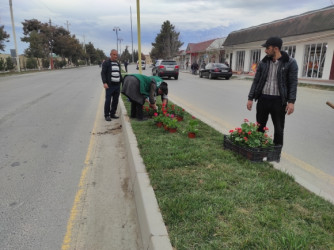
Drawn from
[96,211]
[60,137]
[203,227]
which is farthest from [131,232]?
[60,137]

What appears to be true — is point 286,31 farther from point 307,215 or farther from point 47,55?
point 47,55

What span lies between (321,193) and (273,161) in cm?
108

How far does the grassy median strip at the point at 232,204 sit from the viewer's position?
2.33 metres

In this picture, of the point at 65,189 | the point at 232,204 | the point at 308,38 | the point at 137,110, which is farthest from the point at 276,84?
the point at 308,38

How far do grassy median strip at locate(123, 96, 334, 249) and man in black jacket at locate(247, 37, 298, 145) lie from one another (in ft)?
2.77

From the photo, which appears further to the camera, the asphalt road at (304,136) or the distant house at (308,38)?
the distant house at (308,38)

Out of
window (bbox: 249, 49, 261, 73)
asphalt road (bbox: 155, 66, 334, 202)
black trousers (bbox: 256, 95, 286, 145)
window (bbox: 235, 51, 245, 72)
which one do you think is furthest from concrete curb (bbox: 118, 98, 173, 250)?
window (bbox: 235, 51, 245, 72)

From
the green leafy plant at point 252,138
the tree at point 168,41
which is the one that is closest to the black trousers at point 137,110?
the green leafy plant at point 252,138

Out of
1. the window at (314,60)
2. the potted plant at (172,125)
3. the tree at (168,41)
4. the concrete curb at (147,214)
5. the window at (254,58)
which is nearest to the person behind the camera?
the concrete curb at (147,214)

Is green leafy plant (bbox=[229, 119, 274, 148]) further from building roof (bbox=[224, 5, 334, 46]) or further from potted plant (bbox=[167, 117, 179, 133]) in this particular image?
building roof (bbox=[224, 5, 334, 46])

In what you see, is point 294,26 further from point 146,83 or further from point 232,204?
point 232,204

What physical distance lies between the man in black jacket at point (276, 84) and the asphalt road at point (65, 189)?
248cm

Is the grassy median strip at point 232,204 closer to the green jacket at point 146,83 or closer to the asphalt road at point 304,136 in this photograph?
the asphalt road at point 304,136

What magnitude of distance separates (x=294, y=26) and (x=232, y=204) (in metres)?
23.7
